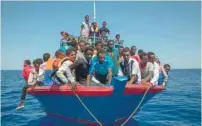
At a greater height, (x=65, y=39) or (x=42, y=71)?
(x=65, y=39)

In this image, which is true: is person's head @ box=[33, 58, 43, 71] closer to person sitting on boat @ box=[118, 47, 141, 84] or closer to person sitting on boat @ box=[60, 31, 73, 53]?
person sitting on boat @ box=[118, 47, 141, 84]

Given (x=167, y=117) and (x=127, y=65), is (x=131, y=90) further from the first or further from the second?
(x=167, y=117)

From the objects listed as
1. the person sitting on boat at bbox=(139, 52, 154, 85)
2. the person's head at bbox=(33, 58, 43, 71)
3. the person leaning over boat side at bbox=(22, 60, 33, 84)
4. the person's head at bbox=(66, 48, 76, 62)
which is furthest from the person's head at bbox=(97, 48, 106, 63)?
the person leaning over boat side at bbox=(22, 60, 33, 84)

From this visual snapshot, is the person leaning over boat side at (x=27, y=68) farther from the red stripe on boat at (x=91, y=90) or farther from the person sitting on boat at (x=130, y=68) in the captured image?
the person sitting on boat at (x=130, y=68)

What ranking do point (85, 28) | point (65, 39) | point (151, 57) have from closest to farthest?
point (151, 57), point (65, 39), point (85, 28)

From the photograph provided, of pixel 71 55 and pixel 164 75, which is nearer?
pixel 71 55

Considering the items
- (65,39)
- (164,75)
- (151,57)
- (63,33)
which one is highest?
(63,33)

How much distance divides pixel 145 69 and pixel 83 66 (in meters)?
2.29

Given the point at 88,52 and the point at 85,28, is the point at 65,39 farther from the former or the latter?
the point at 88,52

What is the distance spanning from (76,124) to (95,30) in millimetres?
6646

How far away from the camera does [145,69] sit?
7934 mm

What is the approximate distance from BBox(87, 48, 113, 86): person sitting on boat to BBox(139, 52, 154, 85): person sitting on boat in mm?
1164

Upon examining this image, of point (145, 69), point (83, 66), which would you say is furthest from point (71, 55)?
point (145, 69)

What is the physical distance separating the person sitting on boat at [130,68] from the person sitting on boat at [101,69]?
0.54m
